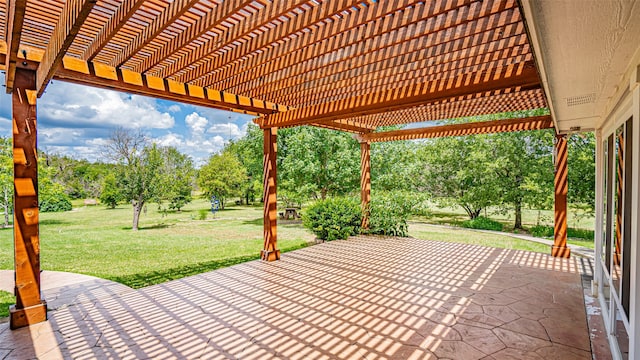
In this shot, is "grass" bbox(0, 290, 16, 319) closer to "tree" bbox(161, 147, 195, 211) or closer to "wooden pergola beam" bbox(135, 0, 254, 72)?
"wooden pergola beam" bbox(135, 0, 254, 72)

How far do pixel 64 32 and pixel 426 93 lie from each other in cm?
338

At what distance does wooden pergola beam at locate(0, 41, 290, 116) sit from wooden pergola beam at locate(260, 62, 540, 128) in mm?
890

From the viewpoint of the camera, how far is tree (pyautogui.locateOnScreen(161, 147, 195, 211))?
12.1 meters

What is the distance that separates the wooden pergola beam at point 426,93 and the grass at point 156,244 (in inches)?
137

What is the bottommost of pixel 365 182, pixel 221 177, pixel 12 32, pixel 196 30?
pixel 365 182

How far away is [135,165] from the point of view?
11062 mm

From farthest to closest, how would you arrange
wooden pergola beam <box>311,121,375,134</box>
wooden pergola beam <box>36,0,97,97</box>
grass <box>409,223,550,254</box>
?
grass <box>409,223,550,254</box> → wooden pergola beam <box>311,121,375,134</box> → wooden pergola beam <box>36,0,97,97</box>

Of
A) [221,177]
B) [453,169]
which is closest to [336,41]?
[453,169]

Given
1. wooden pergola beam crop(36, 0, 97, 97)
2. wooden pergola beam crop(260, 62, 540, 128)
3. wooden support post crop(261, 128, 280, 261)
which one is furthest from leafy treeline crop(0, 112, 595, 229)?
wooden pergola beam crop(36, 0, 97, 97)

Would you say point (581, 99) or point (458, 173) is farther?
point (458, 173)

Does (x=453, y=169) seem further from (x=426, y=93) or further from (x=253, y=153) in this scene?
(x=426, y=93)

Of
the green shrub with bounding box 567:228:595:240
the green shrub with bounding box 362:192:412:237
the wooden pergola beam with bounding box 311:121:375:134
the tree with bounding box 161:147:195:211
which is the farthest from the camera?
the tree with bounding box 161:147:195:211

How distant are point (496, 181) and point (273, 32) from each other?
1028 centimetres

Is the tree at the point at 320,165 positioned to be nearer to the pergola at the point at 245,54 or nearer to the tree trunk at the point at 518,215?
the tree trunk at the point at 518,215
